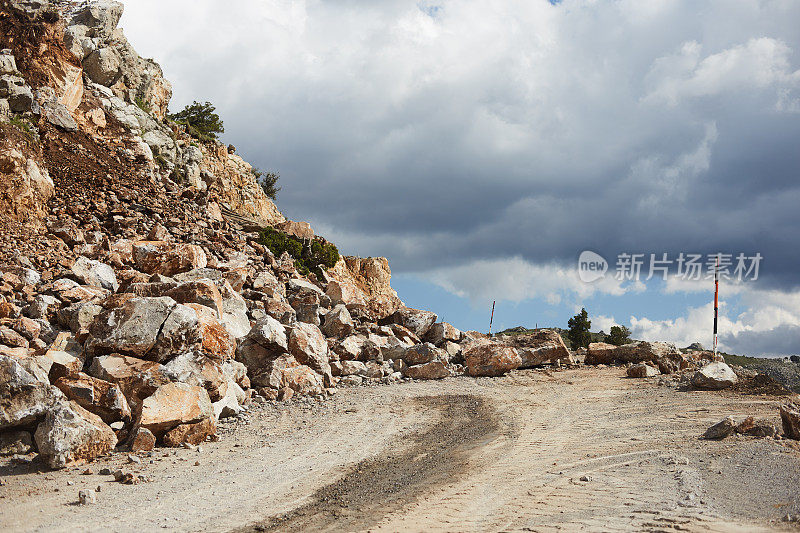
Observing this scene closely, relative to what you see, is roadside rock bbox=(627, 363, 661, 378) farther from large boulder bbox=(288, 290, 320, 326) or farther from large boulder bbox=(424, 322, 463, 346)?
large boulder bbox=(288, 290, 320, 326)

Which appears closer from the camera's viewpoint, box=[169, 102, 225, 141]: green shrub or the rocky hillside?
the rocky hillside

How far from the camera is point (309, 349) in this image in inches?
677

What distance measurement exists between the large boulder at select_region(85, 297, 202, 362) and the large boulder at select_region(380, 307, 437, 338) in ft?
38.1

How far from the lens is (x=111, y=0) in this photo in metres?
39.2

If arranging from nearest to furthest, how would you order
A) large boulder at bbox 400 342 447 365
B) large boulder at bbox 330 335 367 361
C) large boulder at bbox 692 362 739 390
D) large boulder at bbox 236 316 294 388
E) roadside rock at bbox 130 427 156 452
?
roadside rock at bbox 130 427 156 452 → large boulder at bbox 236 316 294 388 → large boulder at bbox 692 362 739 390 → large boulder at bbox 330 335 367 361 → large boulder at bbox 400 342 447 365

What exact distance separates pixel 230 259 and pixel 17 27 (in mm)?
16719

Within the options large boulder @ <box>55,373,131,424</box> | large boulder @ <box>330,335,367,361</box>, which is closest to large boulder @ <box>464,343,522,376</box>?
large boulder @ <box>330,335,367,361</box>

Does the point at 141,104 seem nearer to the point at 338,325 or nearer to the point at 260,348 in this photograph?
the point at 338,325

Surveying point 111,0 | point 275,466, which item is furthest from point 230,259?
Answer: point 111,0

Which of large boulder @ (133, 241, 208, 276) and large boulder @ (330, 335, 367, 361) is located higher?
large boulder @ (133, 241, 208, 276)

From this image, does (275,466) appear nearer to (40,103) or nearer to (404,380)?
(404,380)

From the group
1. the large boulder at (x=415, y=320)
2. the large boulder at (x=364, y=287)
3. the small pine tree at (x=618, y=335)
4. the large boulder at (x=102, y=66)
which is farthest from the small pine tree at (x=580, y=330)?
the large boulder at (x=102, y=66)

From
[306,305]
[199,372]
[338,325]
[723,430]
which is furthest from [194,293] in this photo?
[723,430]

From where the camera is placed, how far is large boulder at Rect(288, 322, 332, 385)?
1709 centimetres
